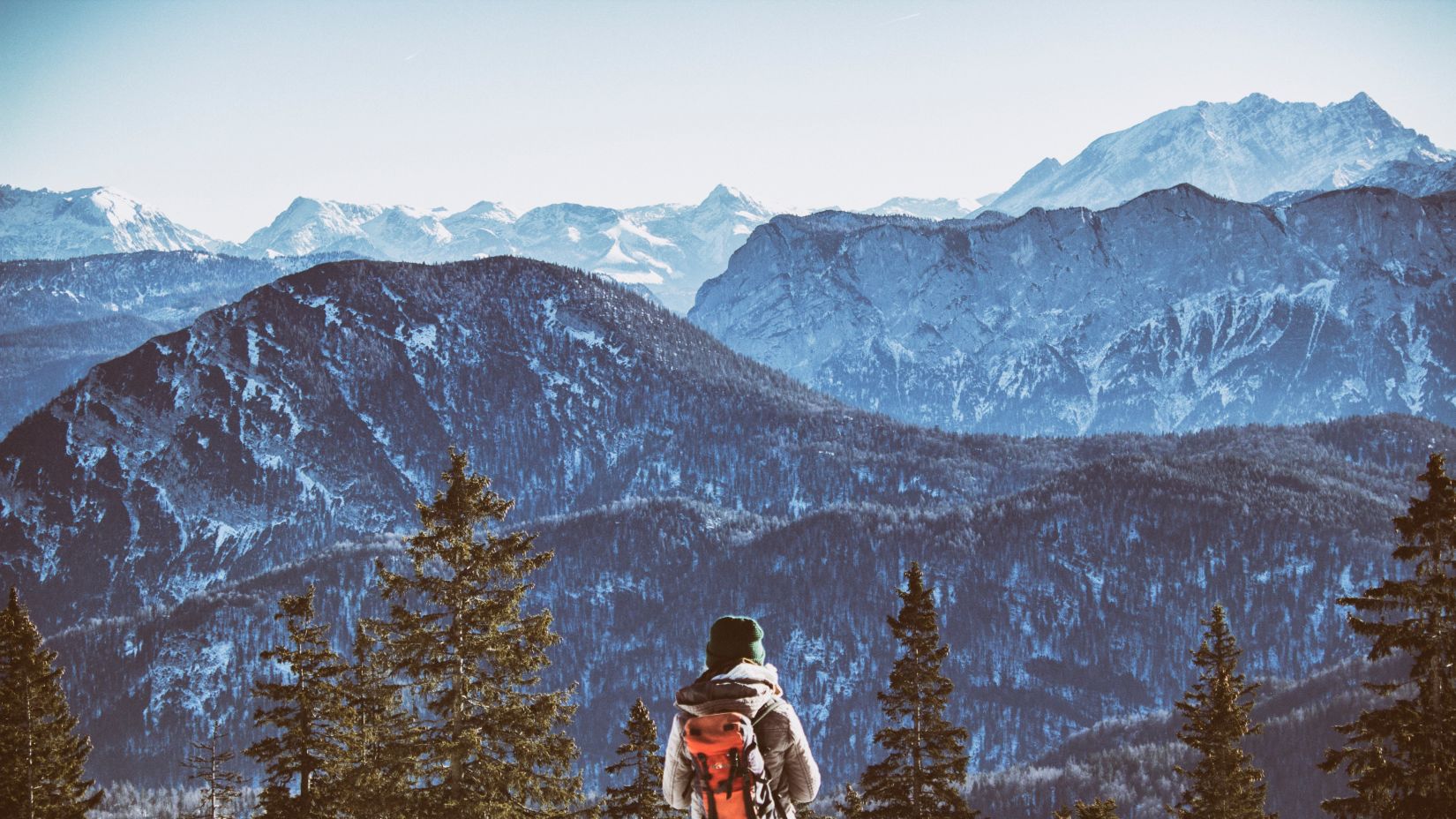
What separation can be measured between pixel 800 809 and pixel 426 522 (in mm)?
18030

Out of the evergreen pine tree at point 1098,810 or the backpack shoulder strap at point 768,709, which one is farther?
the evergreen pine tree at point 1098,810

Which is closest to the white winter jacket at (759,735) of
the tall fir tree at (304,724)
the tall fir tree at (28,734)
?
the tall fir tree at (304,724)

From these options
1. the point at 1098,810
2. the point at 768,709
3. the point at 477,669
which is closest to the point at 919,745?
the point at 1098,810

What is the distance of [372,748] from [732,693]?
82.0ft

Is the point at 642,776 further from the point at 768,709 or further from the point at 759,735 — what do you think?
the point at 768,709

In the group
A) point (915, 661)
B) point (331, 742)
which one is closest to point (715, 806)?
point (915, 661)

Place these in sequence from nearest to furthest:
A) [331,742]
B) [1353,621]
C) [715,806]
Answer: [715,806], [1353,621], [331,742]

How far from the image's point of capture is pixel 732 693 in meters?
13.6

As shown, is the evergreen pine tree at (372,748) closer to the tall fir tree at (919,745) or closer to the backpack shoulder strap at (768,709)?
the tall fir tree at (919,745)

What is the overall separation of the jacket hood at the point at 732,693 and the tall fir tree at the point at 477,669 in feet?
41.4

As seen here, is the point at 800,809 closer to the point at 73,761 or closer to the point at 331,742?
the point at 331,742

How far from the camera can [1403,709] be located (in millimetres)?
27562

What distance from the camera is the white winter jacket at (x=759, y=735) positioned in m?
13.6

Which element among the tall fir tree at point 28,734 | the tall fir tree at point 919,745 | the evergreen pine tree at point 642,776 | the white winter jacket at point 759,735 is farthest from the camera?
the tall fir tree at point 28,734
